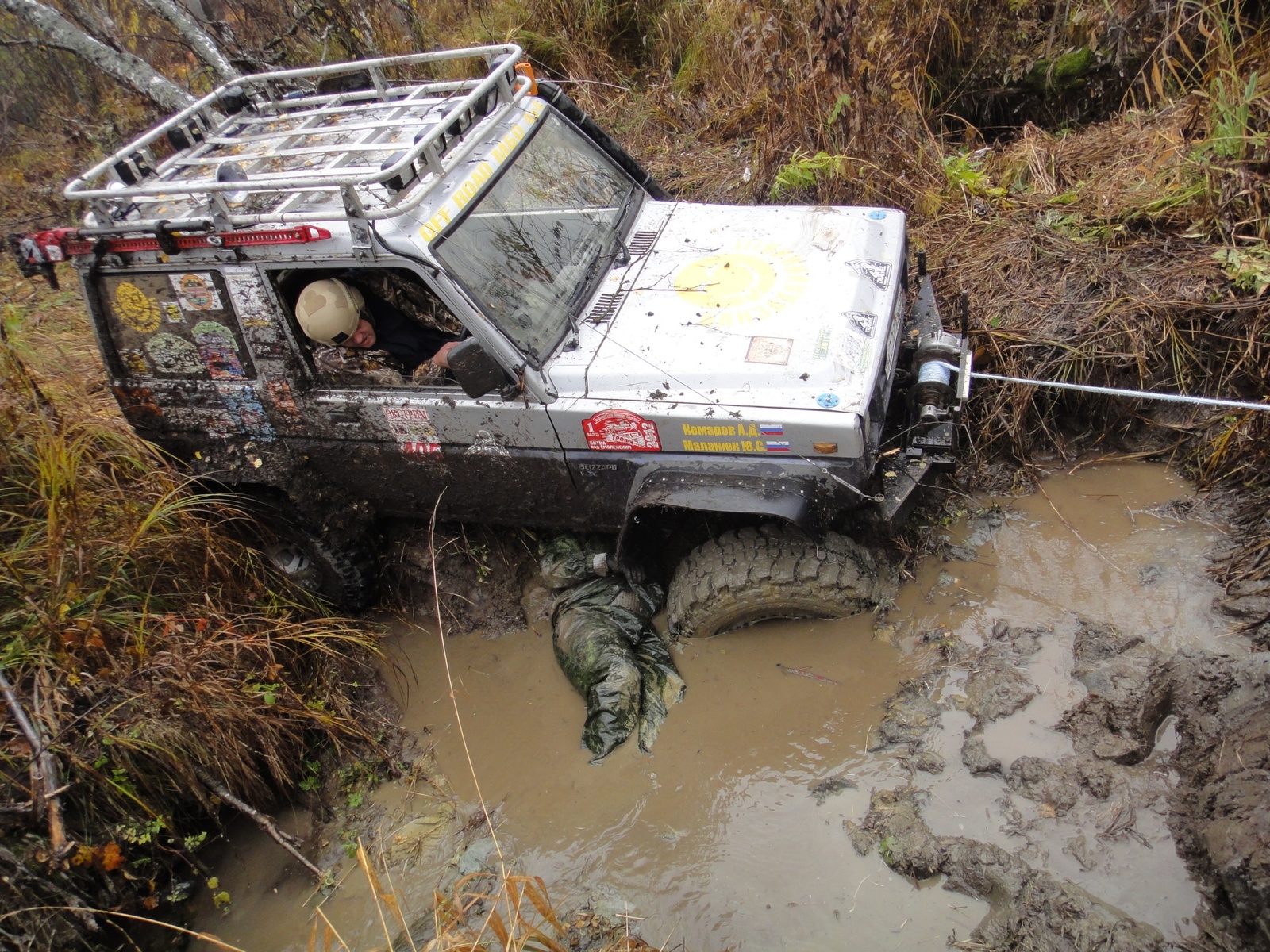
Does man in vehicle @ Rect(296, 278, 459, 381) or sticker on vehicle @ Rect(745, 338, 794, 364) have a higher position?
man in vehicle @ Rect(296, 278, 459, 381)

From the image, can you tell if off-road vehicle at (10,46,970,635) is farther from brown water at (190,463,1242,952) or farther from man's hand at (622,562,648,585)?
brown water at (190,463,1242,952)

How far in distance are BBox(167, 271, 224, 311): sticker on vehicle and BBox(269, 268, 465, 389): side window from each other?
309mm

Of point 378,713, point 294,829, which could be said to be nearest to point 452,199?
point 378,713

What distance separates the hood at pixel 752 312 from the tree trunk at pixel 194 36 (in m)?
3.83

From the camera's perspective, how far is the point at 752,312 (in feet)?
10.7

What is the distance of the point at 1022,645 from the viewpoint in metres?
3.23

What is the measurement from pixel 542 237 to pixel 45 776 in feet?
8.81

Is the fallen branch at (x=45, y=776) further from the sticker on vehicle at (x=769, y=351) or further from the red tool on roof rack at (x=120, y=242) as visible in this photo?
the sticker on vehicle at (x=769, y=351)

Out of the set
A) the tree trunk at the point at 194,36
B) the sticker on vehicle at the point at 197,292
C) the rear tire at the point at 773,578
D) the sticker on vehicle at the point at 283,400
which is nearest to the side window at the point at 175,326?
the sticker on vehicle at the point at 197,292

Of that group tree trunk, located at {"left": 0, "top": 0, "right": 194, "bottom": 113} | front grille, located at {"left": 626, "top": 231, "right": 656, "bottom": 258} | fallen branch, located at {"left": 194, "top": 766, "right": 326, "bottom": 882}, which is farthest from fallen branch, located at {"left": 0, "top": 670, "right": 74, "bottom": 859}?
tree trunk, located at {"left": 0, "top": 0, "right": 194, "bottom": 113}

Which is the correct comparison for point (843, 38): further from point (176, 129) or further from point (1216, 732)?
point (1216, 732)

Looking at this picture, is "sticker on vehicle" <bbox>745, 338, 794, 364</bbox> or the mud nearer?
the mud

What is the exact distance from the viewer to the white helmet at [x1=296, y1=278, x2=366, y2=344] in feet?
10.8

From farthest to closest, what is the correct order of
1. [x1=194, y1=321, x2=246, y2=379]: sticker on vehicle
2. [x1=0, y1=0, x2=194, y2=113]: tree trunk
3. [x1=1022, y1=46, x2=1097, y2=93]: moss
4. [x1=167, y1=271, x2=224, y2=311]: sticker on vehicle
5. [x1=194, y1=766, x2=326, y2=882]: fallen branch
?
[x1=0, y1=0, x2=194, y2=113]: tree trunk < [x1=1022, y1=46, x2=1097, y2=93]: moss < [x1=194, y1=321, x2=246, y2=379]: sticker on vehicle < [x1=167, y1=271, x2=224, y2=311]: sticker on vehicle < [x1=194, y1=766, x2=326, y2=882]: fallen branch
